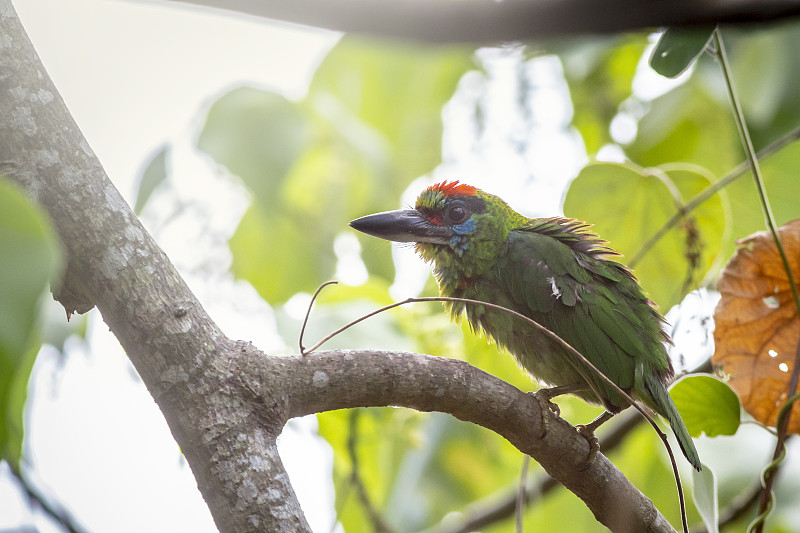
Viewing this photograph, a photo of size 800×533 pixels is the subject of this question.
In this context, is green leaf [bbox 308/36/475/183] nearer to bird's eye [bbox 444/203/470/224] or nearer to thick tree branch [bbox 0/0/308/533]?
bird's eye [bbox 444/203/470/224]

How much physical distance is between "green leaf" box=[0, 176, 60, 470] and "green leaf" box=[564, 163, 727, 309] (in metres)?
1.87

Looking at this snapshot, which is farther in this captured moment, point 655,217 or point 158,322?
point 655,217

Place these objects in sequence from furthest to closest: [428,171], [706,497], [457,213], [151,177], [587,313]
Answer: [428,171]
[151,177]
[457,213]
[587,313]
[706,497]

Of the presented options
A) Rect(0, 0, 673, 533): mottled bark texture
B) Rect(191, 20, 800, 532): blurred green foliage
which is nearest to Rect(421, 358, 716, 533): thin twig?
Rect(191, 20, 800, 532): blurred green foliage

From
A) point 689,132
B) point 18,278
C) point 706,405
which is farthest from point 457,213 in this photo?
point 18,278

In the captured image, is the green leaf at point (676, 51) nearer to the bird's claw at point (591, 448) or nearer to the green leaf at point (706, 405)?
the green leaf at point (706, 405)

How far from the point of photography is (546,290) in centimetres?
201

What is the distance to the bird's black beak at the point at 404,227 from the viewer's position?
2160mm

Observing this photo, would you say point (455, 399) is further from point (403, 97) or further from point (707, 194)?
point (403, 97)

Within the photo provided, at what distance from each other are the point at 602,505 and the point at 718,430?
14.7 inches

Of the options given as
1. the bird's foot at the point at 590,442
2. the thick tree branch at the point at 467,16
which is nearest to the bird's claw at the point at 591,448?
the bird's foot at the point at 590,442

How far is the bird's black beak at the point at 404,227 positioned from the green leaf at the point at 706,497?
0.98 metres

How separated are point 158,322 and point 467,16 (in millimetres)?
739

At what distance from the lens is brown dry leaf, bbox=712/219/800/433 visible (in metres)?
1.96
